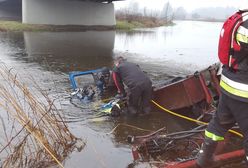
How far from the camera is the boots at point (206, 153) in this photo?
3912 mm

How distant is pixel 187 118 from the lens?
676 centimetres

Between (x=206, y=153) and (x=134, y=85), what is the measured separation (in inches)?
133

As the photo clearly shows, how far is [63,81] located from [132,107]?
4.32 meters

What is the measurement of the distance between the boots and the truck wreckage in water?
19 centimetres

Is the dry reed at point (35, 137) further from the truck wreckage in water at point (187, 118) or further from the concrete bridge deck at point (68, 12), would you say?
the concrete bridge deck at point (68, 12)

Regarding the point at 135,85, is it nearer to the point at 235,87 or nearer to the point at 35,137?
the point at 35,137

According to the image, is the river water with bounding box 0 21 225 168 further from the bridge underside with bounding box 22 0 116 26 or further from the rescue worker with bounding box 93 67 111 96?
the bridge underside with bounding box 22 0 116 26

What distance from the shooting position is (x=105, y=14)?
139 ft

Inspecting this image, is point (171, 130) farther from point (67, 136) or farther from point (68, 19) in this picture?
point (68, 19)

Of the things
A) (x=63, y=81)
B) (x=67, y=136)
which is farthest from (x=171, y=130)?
(x=63, y=81)

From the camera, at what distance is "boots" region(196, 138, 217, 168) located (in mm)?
3912

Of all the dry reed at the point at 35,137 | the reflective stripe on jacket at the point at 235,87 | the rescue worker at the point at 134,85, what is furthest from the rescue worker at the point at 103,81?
the reflective stripe on jacket at the point at 235,87

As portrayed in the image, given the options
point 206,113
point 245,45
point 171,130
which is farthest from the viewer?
point 171,130

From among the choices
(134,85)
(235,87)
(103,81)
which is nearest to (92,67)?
(103,81)
